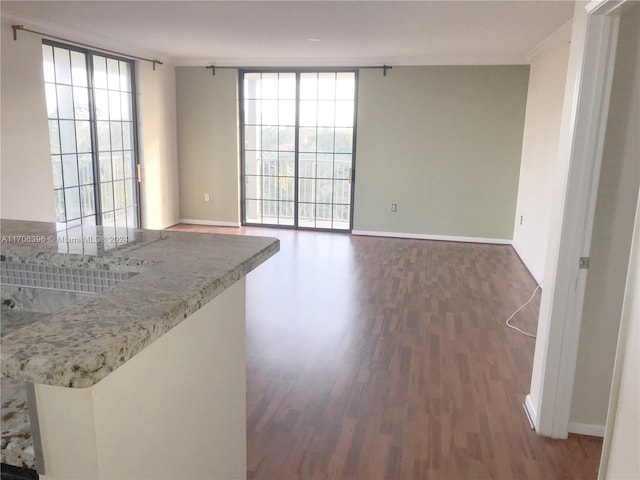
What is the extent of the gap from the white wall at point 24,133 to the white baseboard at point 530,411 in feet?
15.1

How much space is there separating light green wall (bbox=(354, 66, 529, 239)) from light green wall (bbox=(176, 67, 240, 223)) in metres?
1.88

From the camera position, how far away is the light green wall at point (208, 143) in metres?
7.39

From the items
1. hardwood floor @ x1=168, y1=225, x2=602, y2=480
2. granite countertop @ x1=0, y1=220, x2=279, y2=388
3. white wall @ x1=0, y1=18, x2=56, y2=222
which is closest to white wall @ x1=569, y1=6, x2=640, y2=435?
hardwood floor @ x1=168, y1=225, x2=602, y2=480

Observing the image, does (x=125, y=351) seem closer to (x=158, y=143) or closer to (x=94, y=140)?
(x=94, y=140)

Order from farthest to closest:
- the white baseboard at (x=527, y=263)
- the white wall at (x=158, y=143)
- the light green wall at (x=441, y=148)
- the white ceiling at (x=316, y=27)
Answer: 1. the white wall at (x=158, y=143)
2. the light green wall at (x=441, y=148)
3. the white baseboard at (x=527, y=263)
4. the white ceiling at (x=316, y=27)

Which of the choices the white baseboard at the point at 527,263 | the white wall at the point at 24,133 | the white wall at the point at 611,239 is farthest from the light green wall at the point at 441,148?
the white wall at the point at 611,239

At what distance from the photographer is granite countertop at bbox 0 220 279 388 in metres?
0.78

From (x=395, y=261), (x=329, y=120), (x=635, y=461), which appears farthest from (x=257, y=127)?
(x=635, y=461)

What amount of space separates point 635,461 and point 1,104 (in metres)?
5.27

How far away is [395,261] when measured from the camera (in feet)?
19.5

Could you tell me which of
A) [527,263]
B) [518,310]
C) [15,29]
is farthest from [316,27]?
[527,263]

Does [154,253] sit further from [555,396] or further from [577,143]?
[555,396]

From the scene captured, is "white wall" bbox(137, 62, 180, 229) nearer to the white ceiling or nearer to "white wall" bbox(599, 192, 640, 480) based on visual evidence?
the white ceiling

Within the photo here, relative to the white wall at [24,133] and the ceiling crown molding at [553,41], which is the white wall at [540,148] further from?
the white wall at [24,133]
